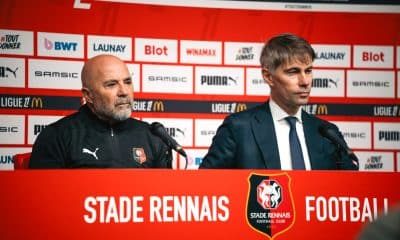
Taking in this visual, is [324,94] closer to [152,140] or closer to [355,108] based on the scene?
[355,108]

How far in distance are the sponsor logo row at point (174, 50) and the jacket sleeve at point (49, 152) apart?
69.9 inches

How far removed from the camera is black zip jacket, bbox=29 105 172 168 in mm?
3213

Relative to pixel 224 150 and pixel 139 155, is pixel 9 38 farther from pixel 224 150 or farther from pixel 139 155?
pixel 224 150

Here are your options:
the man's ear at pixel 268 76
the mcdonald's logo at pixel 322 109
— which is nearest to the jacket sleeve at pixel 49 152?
the man's ear at pixel 268 76

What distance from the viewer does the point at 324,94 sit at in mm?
5391

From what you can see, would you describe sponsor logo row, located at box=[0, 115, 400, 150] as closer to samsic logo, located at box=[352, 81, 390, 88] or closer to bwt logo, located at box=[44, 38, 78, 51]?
samsic logo, located at box=[352, 81, 390, 88]

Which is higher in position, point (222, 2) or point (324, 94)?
point (222, 2)

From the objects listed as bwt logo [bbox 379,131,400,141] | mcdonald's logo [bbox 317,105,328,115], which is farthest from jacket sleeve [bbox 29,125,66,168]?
bwt logo [bbox 379,131,400,141]

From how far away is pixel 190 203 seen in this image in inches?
85.4

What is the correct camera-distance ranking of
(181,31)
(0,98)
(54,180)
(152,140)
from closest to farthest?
1. (54,180)
2. (152,140)
3. (0,98)
4. (181,31)

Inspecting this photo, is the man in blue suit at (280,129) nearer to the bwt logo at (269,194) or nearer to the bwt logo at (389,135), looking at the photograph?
the bwt logo at (269,194)

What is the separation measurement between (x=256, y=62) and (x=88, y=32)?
1.21m

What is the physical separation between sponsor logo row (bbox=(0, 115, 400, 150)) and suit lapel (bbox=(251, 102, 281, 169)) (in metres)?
1.86

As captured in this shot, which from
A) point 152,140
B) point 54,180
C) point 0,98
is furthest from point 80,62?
point 54,180
